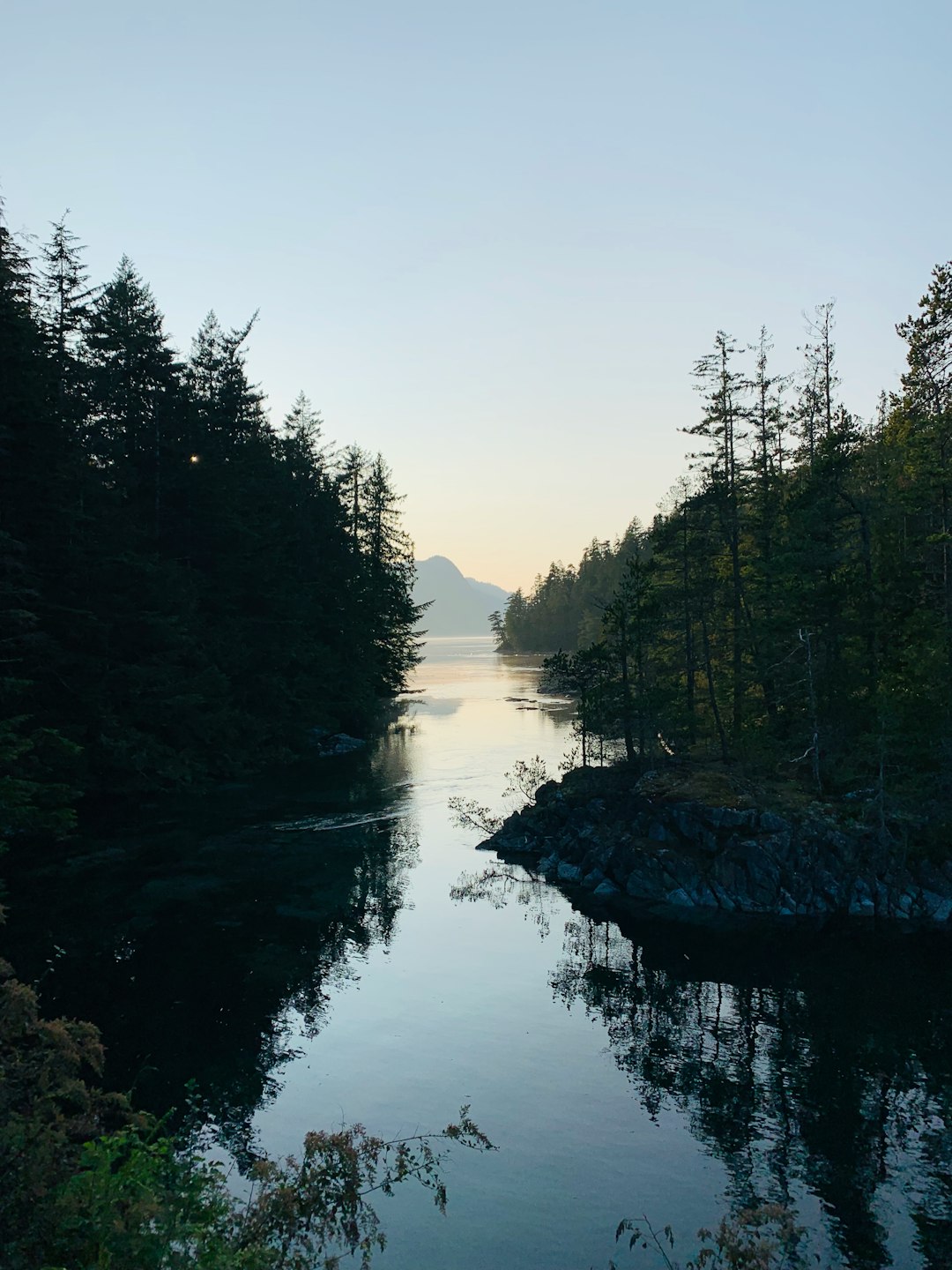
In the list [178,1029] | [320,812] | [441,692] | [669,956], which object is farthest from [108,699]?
[441,692]

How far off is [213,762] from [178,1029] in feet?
94.2

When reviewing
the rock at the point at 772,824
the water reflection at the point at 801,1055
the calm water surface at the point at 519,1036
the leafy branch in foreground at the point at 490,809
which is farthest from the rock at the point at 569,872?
the rock at the point at 772,824

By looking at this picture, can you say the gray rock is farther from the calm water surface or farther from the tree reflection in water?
the tree reflection in water

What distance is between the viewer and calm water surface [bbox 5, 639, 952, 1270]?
43.2 ft

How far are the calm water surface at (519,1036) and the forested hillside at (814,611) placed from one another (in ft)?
30.3

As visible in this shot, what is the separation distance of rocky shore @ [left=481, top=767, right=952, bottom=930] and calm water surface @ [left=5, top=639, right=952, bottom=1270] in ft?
6.96

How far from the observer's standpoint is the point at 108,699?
3666 centimetres

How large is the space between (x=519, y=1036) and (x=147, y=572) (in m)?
28.3

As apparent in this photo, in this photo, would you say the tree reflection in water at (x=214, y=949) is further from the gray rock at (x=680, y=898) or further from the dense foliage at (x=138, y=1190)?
the gray rock at (x=680, y=898)

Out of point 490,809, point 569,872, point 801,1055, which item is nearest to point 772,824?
point 569,872

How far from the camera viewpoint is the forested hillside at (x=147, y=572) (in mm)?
31234

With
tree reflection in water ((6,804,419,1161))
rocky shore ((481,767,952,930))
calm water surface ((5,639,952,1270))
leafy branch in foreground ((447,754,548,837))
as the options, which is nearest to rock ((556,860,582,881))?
rocky shore ((481,767,952,930))

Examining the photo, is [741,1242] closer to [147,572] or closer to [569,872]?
[569,872]

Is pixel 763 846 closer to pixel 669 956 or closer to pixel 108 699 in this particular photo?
pixel 669 956
